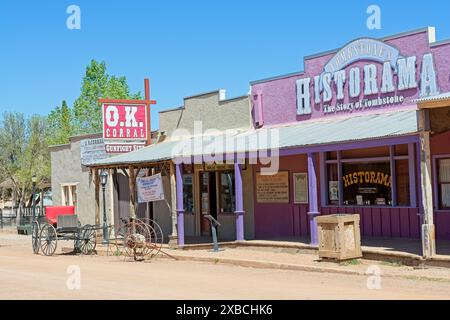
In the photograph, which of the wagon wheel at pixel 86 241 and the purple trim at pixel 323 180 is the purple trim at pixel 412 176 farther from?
the wagon wheel at pixel 86 241

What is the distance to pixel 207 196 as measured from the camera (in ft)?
75.6

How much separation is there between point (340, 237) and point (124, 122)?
11.7m

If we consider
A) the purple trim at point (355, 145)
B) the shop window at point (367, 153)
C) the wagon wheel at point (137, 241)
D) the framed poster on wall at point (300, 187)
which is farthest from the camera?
the framed poster on wall at point (300, 187)

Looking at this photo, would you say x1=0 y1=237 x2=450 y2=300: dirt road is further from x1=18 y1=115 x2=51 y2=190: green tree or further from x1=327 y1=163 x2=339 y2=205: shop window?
x1=18 y1=115 x2=51 y2=190: green tree

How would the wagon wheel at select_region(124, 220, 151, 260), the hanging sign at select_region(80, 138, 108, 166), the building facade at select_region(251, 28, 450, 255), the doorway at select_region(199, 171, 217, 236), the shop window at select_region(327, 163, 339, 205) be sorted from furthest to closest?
the hanging sign at select_region(80, 138, 108, 166), the doorway at select_region(199, 171, 217, 236), the shop window at select_region(327, 163, 339, 205), the wagon wheel at select_region(124, 220, 151, 260), the building facade at select_region(251, 28, 450, 255)

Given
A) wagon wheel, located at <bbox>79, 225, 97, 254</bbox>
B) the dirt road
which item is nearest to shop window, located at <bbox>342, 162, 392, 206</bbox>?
the dirt road

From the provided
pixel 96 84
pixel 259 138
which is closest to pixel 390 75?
pixel 259 138

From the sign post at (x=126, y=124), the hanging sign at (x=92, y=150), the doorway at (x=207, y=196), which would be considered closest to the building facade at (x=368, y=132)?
the doorway at (x=207, y=196)

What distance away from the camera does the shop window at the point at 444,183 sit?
1568 cm

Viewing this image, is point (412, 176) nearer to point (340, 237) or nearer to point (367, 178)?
point (367, 178)

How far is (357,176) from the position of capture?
58.6ft

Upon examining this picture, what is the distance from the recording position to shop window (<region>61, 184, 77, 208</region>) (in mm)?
29016

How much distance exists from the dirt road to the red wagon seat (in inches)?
352

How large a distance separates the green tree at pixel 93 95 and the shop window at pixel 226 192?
103ft
